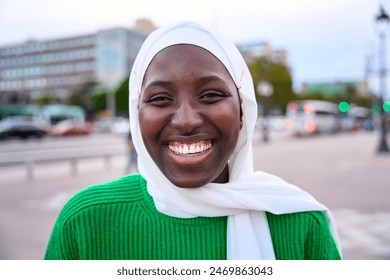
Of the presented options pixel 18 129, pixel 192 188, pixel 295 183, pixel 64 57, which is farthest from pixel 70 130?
pixel 192 188

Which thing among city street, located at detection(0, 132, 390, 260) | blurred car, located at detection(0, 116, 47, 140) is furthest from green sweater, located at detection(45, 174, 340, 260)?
blurred car, located at detection(0, 116, 47, 140)

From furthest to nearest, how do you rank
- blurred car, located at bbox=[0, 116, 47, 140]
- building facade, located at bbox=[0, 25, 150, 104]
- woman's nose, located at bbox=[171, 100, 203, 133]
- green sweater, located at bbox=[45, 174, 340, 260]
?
1. blurred car, located at bbox=[0, 116, 47, 140]
2. building facade, located at bbox=[0, 25, 150, 104]
3. green sweater, located at bbox=[45, 174, 340, 260]
4. woman's nose, located at bbox=[171, 100, 203, 133]

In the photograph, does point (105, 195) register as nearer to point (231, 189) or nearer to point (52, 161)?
point (231, 189)

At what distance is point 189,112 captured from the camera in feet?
3.53

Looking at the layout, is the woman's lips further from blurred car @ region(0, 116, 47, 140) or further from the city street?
blurred car @ region(0, 116, 47, 140)

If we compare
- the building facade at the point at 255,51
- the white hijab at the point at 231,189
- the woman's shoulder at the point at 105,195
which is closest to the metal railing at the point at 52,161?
the building facade at the point at 255,51

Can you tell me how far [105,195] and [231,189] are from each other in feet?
1.21

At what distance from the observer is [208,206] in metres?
1.16

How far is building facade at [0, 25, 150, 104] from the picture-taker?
7.86 ft

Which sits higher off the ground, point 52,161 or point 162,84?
point 162,84

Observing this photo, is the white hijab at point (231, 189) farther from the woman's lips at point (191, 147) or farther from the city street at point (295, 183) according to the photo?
the city street at point (295, 183)

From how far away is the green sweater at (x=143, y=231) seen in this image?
117cm

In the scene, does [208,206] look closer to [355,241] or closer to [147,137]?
[147,137]

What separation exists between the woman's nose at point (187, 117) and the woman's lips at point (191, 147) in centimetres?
4
